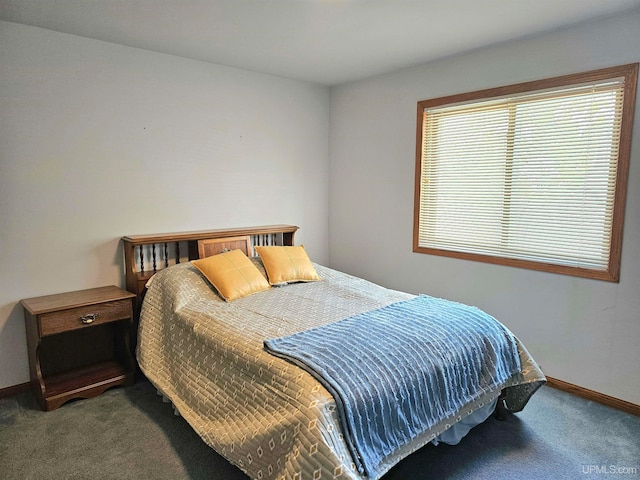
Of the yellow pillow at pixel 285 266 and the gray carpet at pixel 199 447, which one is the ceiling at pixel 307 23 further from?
the gray carpet at pixel 199 447

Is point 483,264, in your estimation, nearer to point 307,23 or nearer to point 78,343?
point 307,23

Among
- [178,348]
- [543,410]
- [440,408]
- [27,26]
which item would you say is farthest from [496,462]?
[27,26]

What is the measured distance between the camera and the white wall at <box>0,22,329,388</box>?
8.66 feet

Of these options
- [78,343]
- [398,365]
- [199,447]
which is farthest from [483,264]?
[78,343]

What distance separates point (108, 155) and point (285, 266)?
1.55 meters

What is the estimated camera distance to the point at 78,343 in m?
2.93

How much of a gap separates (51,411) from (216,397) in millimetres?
1267

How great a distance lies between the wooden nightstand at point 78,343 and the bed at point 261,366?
8.1 inches

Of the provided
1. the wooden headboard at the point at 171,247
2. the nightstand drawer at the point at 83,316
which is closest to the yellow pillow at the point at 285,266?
the wooden headboard at the point at 171,247

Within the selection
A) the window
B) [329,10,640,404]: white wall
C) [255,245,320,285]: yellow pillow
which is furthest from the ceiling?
[255,245,320,285]: yellow pillow

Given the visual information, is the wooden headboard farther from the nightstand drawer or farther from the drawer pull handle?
the drawer pull handle

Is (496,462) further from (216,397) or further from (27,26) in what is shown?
(27,26)

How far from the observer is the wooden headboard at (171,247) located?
9.83 feet

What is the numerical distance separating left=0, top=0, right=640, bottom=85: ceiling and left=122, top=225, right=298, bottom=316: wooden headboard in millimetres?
1419
